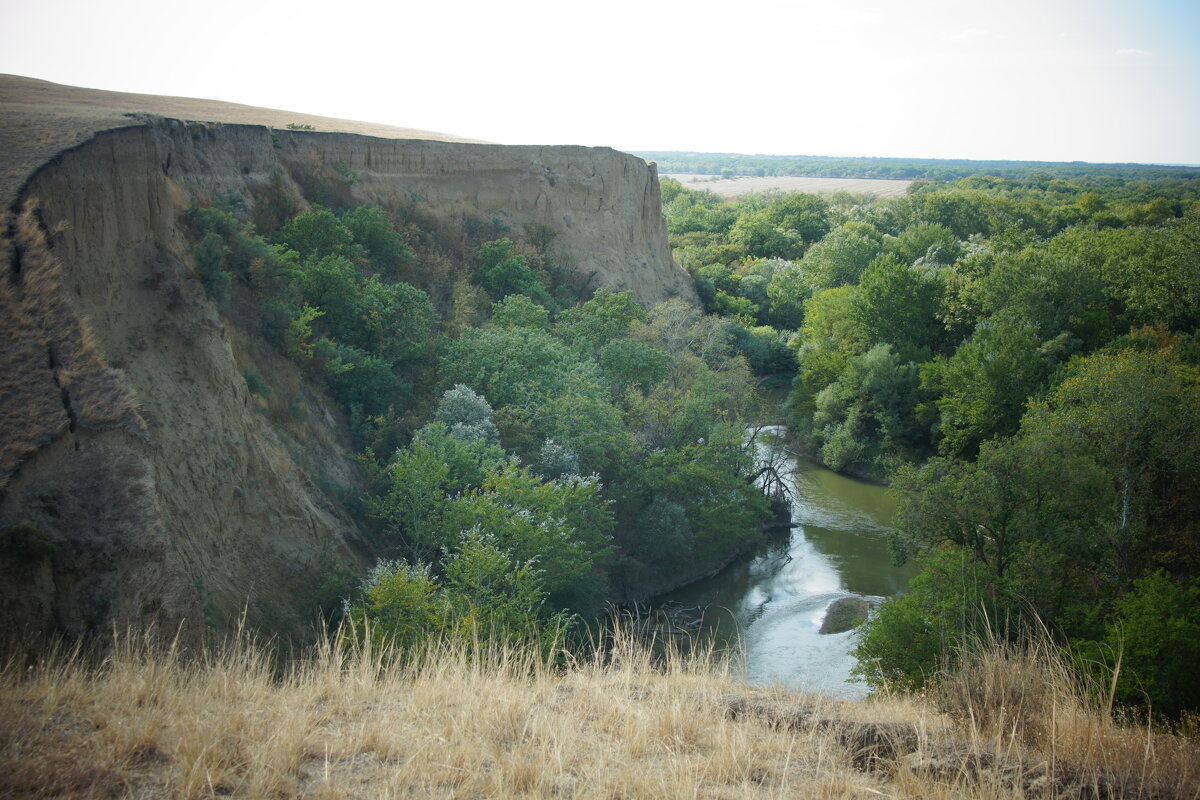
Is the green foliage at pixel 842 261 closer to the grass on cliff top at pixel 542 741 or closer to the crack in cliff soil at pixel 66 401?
the crack in cliff soil at pixel 66 401

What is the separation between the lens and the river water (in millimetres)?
17406

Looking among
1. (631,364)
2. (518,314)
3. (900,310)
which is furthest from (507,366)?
(900,310)

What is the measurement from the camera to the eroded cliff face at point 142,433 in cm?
1013

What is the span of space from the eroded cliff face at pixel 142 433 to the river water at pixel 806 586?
8.68 m

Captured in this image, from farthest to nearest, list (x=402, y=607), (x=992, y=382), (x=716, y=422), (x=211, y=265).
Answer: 1. (x=992, y=382)
2. (x=716, y=422)
3. (x=211, y=265)
4. (x=402, y=607)

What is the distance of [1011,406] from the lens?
1028 inches

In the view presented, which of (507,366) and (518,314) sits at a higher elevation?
(518,314)

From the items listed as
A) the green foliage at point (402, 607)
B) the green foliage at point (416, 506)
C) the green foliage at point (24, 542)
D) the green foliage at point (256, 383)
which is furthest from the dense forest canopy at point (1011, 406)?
the green foliage at point (256, 383)

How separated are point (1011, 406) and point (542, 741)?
24925mm

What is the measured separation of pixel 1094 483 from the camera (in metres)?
15.6

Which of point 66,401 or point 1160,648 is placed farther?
point 1160,648

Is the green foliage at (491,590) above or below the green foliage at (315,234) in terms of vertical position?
below

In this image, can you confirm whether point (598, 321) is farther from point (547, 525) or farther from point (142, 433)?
point (142, 433)

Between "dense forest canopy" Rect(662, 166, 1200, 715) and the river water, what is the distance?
4.94 feet
